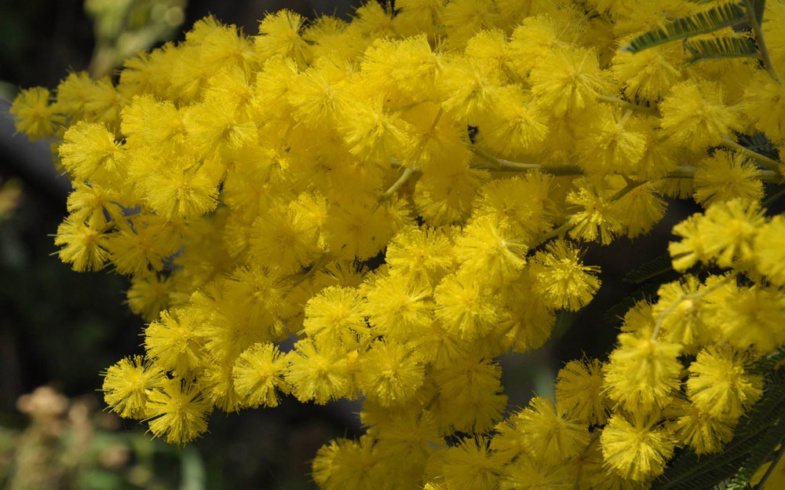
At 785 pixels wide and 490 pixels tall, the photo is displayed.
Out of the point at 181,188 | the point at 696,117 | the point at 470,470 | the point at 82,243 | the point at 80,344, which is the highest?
the point at 696,117

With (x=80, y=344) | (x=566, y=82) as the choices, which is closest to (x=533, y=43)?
(x=566, y=82)

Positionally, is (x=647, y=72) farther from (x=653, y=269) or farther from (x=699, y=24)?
(x=653, y=269)

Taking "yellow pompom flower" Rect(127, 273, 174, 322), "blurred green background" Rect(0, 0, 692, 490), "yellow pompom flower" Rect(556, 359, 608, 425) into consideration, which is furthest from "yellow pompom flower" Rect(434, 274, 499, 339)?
"blurred green background" Rect(0, 0, 692, 490)

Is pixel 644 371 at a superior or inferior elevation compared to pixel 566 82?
inferior

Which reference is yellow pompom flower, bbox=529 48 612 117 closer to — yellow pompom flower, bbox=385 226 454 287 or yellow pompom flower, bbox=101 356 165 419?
yellow pompom flower, bbox=385 226 454 287

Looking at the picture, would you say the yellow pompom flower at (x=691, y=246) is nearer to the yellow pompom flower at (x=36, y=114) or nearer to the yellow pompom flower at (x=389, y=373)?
the yellow pompom flower at (x=389, y=373)

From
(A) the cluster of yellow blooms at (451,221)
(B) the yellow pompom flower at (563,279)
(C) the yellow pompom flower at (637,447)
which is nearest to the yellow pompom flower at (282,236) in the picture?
(A) the cluster of yellow blooms at (451,221)
